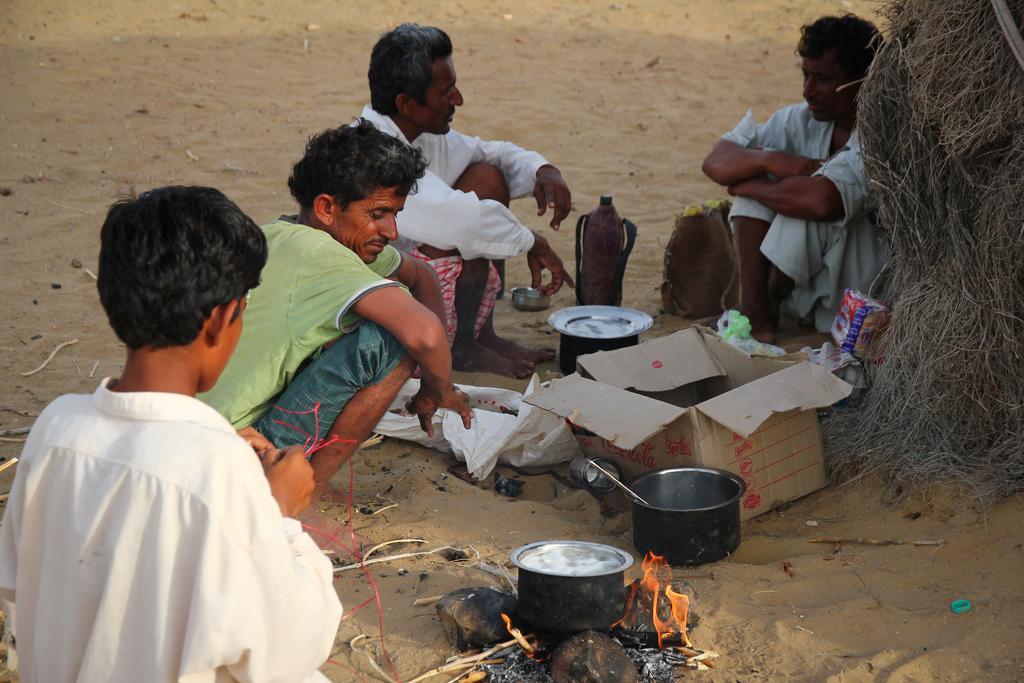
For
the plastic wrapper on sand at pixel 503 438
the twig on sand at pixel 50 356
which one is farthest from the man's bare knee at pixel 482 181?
the twig on sand at pixel 50 356

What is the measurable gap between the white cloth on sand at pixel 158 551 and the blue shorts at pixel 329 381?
4.76 ft

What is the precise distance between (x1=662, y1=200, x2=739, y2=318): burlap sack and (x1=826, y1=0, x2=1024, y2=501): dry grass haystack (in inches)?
59.2

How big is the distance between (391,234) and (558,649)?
1.48 m

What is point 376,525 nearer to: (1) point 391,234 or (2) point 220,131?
(1) point 391,234

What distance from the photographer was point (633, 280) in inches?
243

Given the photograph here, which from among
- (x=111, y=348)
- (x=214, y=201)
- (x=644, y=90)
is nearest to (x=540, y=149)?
(x=644, y=90)

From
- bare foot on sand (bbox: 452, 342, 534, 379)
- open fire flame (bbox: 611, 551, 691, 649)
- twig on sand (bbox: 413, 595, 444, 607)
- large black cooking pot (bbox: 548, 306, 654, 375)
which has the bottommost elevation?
twig on sand (bbox: 413, 595, 444, 607)

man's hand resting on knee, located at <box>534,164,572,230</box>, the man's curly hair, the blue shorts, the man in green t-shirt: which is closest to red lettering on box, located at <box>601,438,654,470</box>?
the man in green t-shirt

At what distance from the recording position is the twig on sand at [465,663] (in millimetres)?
2682

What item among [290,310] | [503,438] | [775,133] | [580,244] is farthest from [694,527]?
[775,133]

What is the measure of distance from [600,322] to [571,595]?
2.22 meters

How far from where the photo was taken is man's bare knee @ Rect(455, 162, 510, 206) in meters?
5.02

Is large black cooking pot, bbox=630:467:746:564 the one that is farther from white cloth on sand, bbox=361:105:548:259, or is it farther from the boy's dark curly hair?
the boy's dark curly hair

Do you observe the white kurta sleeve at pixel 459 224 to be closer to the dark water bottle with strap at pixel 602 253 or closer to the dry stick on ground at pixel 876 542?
the dark water bottle with strap at pixel 602 253
